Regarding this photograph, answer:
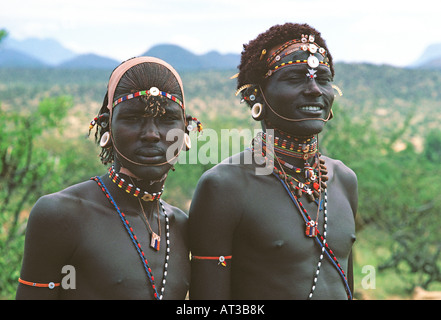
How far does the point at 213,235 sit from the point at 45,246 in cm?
95

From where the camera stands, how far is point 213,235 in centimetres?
316

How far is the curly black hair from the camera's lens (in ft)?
11.3

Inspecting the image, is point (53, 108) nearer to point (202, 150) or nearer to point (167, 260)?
point (202, 150)

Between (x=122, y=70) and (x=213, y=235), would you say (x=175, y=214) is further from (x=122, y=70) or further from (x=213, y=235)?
(x=122, y=70)

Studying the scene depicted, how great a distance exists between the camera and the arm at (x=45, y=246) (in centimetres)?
270

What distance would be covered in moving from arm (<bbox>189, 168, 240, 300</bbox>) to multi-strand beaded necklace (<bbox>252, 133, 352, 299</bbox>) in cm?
37

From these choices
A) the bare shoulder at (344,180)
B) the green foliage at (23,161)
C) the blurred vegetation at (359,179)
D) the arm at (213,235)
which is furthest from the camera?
the blurred vegetation at (359,179)

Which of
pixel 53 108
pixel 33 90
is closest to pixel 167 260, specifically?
pixel 53 108

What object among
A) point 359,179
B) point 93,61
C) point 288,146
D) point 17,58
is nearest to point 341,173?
point 288,146

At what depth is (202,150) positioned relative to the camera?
177 inches

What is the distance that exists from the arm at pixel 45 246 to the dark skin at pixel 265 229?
0.80m

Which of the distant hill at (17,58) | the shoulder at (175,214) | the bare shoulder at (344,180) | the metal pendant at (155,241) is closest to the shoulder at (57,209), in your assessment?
the metal pendant at (155,241)

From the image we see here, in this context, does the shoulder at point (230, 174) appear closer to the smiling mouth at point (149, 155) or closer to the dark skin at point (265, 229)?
the dark skin at point (265, 229)
